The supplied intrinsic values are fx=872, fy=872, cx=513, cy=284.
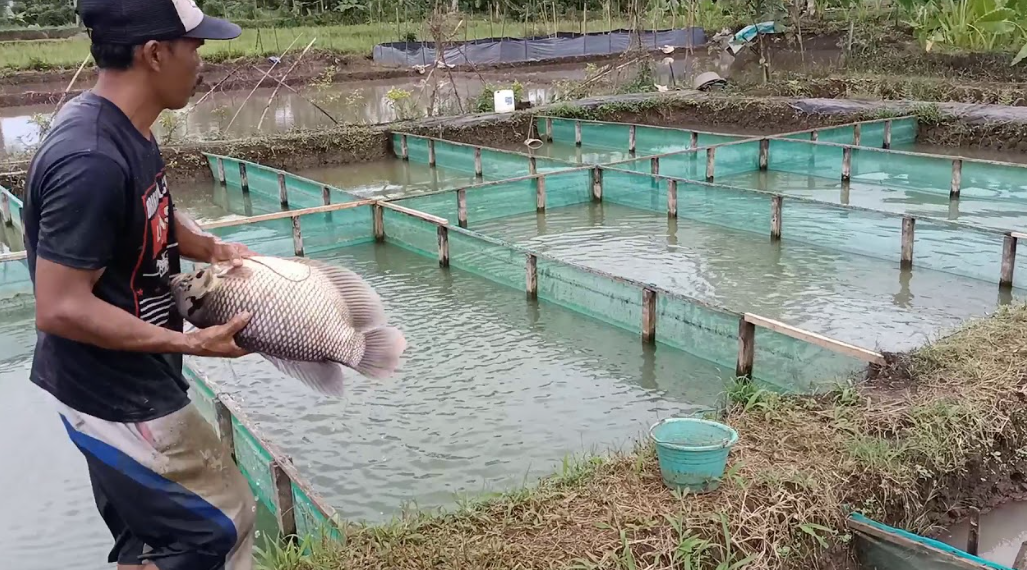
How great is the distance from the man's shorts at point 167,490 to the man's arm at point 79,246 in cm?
22

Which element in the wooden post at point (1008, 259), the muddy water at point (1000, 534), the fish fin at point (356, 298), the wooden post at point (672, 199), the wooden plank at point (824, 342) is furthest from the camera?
the wooden post at point (672, 199)

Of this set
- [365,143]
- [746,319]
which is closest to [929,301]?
[746,319]

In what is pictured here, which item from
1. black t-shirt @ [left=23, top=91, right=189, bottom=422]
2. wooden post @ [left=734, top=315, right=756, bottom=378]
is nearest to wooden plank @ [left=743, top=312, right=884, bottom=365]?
wooden post @ [left=734, top=315, right=756, bottom=378]

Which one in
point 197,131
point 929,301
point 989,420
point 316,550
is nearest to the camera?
point 316,550

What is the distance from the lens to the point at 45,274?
137 centimetres

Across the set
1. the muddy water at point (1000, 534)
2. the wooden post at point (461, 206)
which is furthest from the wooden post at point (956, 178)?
the muddy water at point (1000, 534)

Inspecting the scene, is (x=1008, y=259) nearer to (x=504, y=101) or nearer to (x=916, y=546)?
(x=916, y=546)

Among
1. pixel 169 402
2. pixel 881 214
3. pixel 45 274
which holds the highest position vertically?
pixel 45 274

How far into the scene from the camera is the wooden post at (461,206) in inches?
298

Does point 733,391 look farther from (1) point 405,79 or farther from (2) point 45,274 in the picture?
(1) point 405,79

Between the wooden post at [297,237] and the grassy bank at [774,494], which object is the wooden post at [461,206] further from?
the grassy bank at [774,494]

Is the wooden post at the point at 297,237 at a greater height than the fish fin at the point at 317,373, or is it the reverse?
the fish fin at the point at 317,373

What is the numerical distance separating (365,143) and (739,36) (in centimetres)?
A: 908

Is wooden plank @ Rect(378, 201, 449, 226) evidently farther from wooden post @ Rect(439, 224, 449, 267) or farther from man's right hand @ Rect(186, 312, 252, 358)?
man's right hand @ Rect(186, 312, 252, 358)
